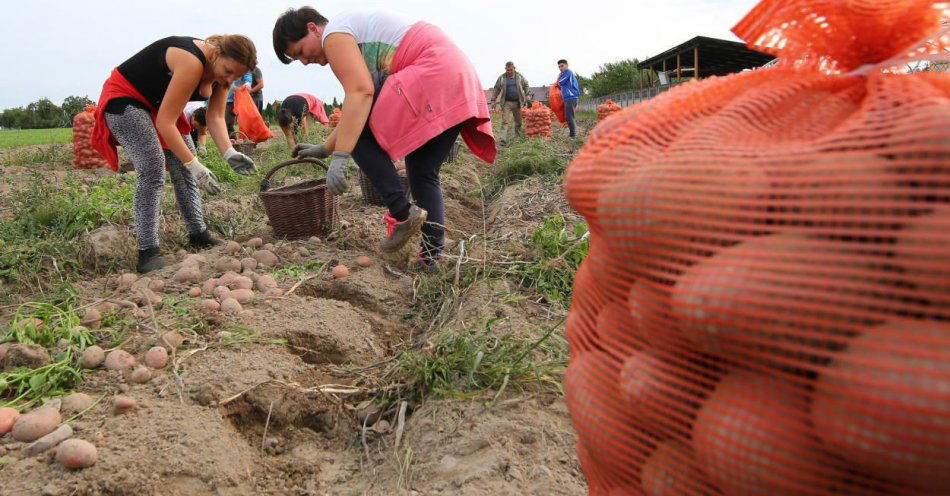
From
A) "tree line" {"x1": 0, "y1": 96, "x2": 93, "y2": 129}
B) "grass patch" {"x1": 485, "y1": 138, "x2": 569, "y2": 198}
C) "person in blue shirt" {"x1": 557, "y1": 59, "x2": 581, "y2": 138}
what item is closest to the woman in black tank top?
"grass patch" {"x1": 485, "y1": 138, "x2": 569, "y2": 198}

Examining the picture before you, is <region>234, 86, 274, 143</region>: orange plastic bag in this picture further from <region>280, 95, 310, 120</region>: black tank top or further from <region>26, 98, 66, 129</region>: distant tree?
Result: <region>26, 98, 66, 129</region>: distant tree

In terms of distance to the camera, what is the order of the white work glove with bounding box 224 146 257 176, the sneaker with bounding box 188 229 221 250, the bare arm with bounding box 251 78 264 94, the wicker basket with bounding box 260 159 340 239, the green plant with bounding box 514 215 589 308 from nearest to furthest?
the green plant with bounding box 514 215 589 308, the white work glove with bounding box 224 146 257 176, the wicker basket with bounding box 260 159 340 239, the sneaker with bounding box 188 229 221 250, the bare arm with bounding box 251 78 264 94

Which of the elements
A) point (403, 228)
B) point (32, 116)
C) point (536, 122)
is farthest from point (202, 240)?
point (32, 116)

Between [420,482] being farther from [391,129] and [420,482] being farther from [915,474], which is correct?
[391,129]

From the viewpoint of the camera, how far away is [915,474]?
651 mm

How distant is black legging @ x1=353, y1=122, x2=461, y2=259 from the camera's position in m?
3.02

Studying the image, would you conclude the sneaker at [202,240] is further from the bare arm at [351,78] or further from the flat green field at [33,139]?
the flat green field at [33,139]

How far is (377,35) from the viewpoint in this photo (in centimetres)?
289

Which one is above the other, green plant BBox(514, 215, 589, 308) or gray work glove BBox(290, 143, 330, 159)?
gray work glove BBox(290, 143, 330, 159)

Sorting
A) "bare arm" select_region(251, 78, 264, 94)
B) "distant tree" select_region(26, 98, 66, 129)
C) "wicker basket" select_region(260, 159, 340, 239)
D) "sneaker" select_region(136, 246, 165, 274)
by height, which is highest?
"distant tree" select_region(26, 98, 66, 129)

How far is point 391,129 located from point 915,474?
2.50 meters

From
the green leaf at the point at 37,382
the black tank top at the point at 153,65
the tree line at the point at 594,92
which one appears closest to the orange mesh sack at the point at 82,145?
the black tank top at the point at 153,65

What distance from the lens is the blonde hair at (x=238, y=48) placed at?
305 centimetres

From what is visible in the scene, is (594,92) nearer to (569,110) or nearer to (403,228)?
(569,110)
